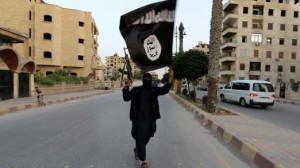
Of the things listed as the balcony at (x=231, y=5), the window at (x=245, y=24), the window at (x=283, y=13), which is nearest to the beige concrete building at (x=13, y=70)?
the balcony at (x=231, y=5)

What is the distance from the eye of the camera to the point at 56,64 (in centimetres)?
5706

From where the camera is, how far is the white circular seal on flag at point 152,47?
211 inches

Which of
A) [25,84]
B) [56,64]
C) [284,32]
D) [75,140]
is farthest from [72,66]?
[75,140]

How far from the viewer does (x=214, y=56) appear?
15.5 metres

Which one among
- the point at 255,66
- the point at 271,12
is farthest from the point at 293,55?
the point at 271,12

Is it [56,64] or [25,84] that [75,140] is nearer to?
[25,84]

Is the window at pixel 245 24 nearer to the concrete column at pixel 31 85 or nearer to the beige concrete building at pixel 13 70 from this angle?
the beige concrete building at pixel 13 70

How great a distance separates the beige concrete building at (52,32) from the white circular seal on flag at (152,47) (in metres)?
48.0

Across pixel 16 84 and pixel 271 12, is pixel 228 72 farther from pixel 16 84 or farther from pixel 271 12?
pixel 16 84

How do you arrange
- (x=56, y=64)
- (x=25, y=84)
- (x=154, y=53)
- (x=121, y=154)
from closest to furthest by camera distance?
(x=154, y=53)
(x=121, y=154)
(x=25, y=84)
(x=56, y=64)

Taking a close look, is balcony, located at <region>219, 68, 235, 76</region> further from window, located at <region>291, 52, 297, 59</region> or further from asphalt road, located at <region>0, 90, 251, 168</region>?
asphalt road, located at <region>0, 90, 251, 168</region>

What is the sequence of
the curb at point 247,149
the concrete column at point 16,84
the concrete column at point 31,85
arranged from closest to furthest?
the curb at point 247,149, the concrete column at point 16,84, the concrete column at point 31,85

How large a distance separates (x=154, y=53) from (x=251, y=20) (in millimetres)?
68310

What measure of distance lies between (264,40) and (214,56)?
58.3m
